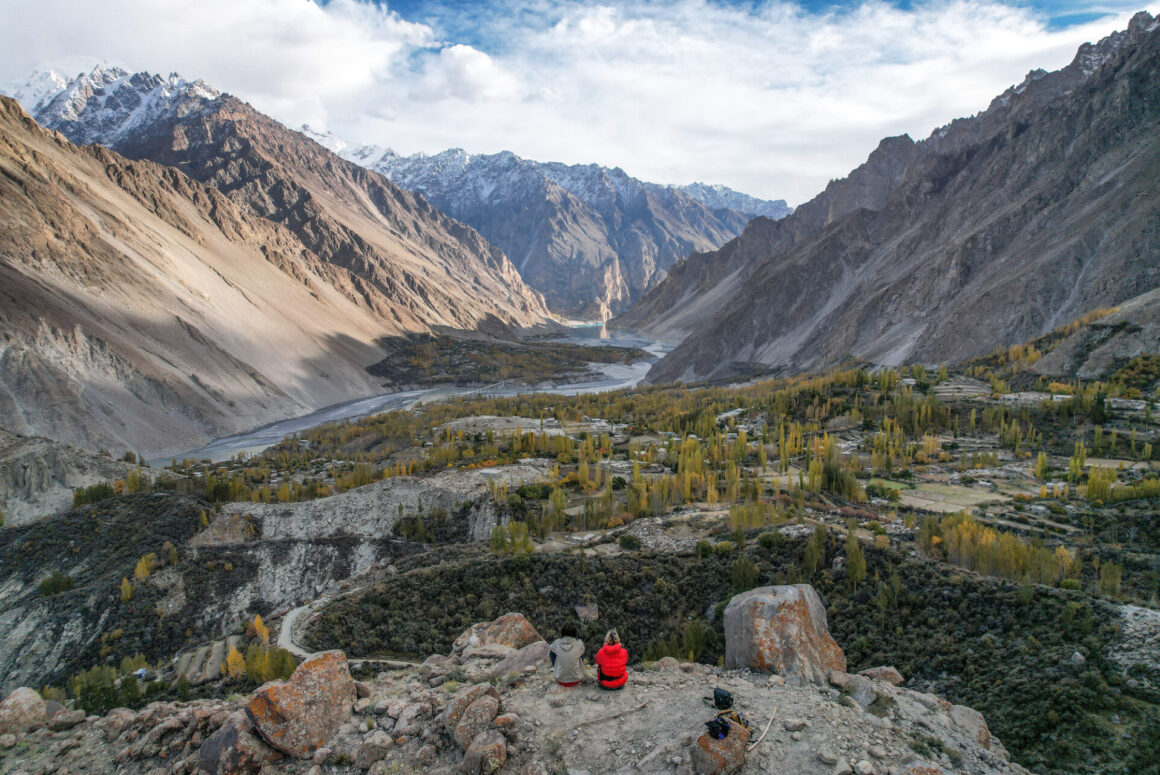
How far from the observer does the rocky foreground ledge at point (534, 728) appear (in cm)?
642

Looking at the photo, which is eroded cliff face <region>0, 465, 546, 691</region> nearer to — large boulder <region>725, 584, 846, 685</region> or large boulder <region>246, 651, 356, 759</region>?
large boulder <region>246, 651, 356, 759</region>

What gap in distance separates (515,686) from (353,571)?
43.4 feet

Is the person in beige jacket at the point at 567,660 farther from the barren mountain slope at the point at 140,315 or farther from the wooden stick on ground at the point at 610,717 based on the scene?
the barren mountain slope at the point at 140,315

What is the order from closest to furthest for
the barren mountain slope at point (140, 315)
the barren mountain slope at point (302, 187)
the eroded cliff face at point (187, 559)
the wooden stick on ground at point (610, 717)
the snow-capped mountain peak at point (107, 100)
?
the wooden stick on ground at point (610, 717), the eroded cliff face at point (187, 559), the barren mountain slope at point (140, 315), the barren mountain slope at point (302, 187), the snow-capped mountain peak at point (107, 100)

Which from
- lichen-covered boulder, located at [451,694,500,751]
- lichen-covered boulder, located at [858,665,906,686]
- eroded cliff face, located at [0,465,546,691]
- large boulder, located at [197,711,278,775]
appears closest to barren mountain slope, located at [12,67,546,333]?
eroded cliff face, located at [0,465,546,691]

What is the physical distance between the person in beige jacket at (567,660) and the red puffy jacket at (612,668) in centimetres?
29

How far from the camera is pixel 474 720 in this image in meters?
6.94

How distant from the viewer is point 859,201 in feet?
366

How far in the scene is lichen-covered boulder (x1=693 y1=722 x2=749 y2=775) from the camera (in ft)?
19.8

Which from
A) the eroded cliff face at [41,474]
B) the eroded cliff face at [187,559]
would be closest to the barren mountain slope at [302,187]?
the eroded cliff face at [41,474]

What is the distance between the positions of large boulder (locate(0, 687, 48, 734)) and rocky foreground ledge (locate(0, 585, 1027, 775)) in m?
0.02

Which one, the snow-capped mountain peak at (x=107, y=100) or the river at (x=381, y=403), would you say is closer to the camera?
the river at (x=381, y=403)

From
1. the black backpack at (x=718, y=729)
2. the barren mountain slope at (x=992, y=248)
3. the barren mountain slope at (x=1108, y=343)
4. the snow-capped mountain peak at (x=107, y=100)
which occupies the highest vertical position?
the snow-capped mountain peak at (x=107, y=100)

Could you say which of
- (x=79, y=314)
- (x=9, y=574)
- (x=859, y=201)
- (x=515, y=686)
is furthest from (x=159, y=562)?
(x=859, y=201)
